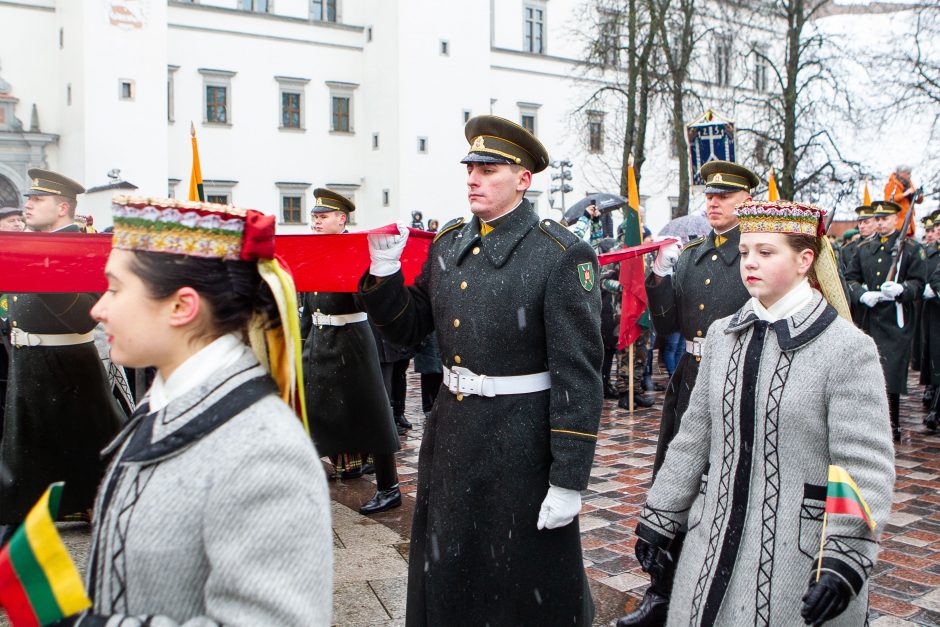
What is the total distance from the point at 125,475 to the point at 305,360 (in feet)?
16.6

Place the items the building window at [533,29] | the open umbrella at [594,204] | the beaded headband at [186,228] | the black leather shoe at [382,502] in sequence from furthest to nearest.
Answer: the building window at [533,29] < the open umbrella at [594,204] < the black leather shoe at [382,502] < the beaded headband at [186,228]

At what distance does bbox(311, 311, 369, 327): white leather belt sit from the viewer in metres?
6.59

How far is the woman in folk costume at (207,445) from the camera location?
164 cm

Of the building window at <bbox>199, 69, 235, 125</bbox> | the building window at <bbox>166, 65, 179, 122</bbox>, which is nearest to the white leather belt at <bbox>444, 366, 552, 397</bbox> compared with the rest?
the building window at <bbox>166, 65, 179, 122</bbox>

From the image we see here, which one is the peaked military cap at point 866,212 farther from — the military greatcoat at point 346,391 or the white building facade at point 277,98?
the white building facade at point 277,98

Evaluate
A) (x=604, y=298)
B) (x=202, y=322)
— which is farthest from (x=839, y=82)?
(x=202, y=322)

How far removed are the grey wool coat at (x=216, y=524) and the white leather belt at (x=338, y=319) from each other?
4.79m

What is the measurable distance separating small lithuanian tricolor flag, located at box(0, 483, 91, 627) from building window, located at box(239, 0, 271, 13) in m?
39.9

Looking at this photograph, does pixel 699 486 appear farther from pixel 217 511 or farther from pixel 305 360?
pixel 305 360

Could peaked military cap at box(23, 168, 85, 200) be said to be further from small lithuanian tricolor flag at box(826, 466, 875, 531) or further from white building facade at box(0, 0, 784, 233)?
white building facade at box(0, 0, 784, 233)

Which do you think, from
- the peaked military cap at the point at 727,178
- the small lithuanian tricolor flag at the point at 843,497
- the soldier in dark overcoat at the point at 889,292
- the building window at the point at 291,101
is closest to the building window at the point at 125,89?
the building window at the point at 291,101

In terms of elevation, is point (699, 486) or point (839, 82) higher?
point (839, 82)

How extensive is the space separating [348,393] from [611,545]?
2.03 metres

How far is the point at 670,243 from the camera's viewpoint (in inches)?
204
